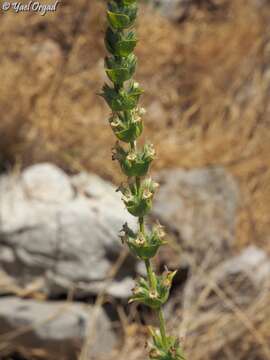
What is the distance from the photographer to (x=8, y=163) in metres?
3.75

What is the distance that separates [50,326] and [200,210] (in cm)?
117

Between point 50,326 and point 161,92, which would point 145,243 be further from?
point 161,92

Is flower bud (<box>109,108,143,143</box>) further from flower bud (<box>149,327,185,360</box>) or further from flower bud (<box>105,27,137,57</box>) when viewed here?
flower bud (<box>149,327,185,360</box>)

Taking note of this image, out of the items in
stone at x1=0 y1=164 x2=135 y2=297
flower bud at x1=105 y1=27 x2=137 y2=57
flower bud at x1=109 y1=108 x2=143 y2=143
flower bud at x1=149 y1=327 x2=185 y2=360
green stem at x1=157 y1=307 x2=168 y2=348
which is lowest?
flower bud at x1=149 y1=327 x2=185 y2=360

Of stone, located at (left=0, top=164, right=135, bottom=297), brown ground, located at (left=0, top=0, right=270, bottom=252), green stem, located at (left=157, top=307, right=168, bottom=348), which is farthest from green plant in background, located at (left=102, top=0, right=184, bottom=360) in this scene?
brown ground, located at (left=0, top=0, right=270, bottom=252)

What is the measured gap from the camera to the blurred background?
3404 mm

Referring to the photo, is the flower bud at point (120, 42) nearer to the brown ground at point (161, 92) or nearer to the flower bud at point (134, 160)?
the flower bud at point (134, 160)

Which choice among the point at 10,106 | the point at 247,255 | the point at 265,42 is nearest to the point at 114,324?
the point at 247,255

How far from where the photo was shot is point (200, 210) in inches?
157

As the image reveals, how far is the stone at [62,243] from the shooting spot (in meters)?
3.39

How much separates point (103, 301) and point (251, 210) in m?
1.41

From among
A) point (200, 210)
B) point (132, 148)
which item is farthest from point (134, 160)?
point (200, 210)

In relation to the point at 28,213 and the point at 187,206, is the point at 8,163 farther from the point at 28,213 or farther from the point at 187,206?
the point at 187,206

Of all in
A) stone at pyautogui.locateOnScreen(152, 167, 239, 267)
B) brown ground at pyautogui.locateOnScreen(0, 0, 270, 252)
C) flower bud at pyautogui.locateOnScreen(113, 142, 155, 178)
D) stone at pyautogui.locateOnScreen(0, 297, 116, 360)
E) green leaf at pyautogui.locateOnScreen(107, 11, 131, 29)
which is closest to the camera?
green leaf at pyautogui.locateOnScreen(107, 11, 131, 29)
